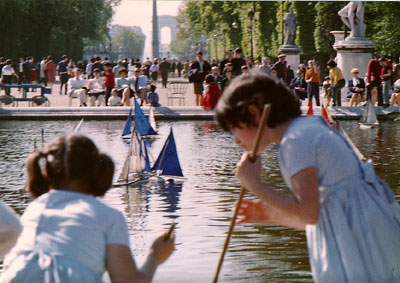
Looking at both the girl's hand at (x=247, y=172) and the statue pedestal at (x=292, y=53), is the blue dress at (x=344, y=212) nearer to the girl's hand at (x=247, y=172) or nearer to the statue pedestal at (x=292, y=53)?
the girl's hand at (x=247, y=172)

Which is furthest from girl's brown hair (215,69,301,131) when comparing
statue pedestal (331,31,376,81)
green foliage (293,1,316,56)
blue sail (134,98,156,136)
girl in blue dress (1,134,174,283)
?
green foliage (293,1,316,56)

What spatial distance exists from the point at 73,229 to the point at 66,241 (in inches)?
1.6

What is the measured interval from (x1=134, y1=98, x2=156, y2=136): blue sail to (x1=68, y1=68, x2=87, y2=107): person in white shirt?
824 centimetres

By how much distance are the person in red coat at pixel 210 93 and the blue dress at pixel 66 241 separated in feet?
60.6

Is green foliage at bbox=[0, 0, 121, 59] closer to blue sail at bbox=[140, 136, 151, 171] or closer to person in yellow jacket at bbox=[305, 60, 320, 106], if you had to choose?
person in yellow jacket at bbox=[305, 60, 320, 106]

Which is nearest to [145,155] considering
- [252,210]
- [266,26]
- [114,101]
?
[252,210]

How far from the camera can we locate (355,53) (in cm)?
2747

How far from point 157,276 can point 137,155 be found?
5.30m

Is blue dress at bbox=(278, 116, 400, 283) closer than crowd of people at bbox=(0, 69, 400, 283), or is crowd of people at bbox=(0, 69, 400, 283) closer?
crowd of people at bbox=(0, 69, 400, 283)

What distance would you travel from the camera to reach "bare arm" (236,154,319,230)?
8.52ft

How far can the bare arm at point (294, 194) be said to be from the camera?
260cm

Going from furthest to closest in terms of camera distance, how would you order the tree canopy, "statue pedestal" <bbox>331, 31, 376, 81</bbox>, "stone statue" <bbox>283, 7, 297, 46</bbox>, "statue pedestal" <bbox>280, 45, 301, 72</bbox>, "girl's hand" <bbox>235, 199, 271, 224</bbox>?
"statue pedestal" <bbox>280, 45, 301, 72</bbox> → the tree canopy → "stone statue" <bbox>283, 7, 297, 46</bbox> → "statue pedestal" <bbox>331, 31, 376, 81</bbox> → "girl's hand" <bbox>235, 199, 271, 224</bbox>

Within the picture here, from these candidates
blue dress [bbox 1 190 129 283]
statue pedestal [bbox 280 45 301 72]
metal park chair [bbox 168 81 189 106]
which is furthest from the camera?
statue pedestal [bbox 280 45 301 72]

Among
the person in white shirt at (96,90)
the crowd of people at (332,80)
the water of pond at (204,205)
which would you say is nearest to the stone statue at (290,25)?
the crowd of people at (332,80)
